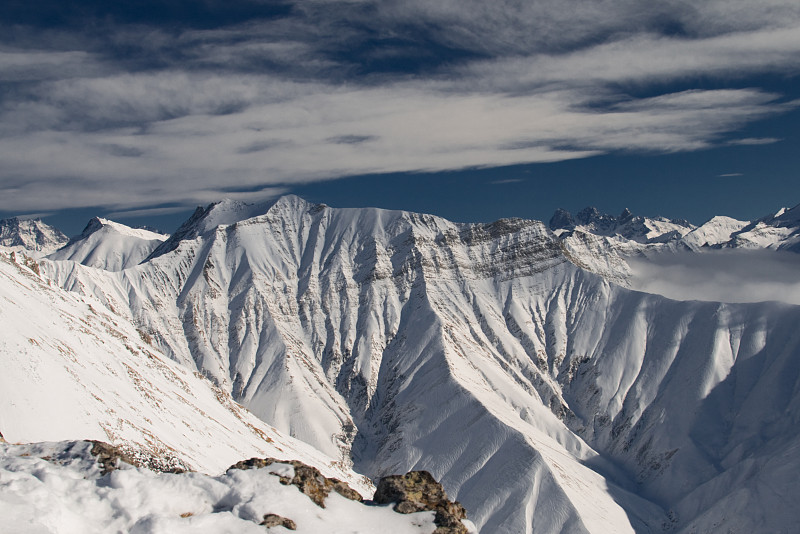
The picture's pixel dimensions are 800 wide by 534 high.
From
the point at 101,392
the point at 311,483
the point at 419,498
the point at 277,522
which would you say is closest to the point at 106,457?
the point at 277,522

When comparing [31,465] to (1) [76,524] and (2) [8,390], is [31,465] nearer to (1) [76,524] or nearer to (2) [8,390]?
(1) [76,524]

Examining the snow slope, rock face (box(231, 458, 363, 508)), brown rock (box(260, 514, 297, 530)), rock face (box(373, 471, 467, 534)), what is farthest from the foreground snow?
the snow slope

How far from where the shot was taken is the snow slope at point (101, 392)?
231 feet

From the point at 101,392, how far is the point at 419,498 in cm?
6500

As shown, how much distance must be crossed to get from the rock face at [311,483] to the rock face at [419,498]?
174cm

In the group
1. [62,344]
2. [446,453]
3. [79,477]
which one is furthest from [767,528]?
[79,477]

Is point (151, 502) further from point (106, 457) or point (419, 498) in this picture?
point (419, 498)

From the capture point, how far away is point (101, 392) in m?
86.1

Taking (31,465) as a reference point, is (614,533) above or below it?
below

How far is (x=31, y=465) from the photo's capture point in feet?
102

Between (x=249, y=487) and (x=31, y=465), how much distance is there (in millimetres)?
10237

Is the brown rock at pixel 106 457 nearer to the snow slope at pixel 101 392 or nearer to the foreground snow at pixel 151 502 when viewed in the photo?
the foreground snow at pixel 151 502

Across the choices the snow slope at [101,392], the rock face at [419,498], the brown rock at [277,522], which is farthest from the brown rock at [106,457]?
the snow slope at [101,392]

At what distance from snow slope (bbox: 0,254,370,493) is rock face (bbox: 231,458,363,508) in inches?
1450
